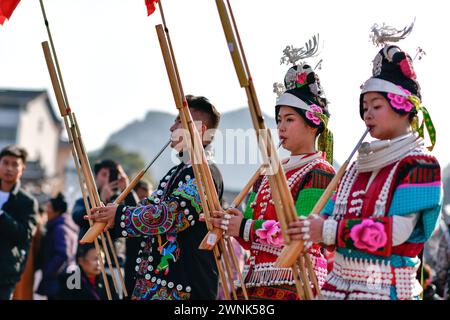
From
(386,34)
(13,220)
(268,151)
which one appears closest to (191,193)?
(268,151)

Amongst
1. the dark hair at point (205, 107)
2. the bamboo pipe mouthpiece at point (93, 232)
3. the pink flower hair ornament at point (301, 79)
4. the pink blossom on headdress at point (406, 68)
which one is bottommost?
the bamboo pipe mouthpiece at point (93, 232)

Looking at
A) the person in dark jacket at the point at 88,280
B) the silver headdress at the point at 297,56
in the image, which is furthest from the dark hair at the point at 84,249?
the silver headdress at the point at 297,56

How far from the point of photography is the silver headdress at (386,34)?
12.5ft

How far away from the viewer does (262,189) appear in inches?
168

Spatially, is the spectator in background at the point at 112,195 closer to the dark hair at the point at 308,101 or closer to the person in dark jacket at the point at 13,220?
the person in dark jacket at the point at 13,220

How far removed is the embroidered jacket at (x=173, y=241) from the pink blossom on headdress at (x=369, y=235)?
126cm

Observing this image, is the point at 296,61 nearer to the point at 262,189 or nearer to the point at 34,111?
the point at 262,189

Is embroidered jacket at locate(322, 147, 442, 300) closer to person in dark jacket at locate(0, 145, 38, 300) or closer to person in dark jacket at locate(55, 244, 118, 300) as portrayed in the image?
person in dark jacket at locate(55, 244, 118, 300)

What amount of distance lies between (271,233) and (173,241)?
2.46ft

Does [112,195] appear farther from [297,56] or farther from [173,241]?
[297,56]

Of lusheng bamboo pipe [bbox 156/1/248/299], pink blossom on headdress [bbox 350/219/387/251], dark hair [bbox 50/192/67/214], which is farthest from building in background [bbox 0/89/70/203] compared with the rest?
pink blossom on headdress [bbox 350/219/387/251]

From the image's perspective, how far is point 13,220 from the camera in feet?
21.5

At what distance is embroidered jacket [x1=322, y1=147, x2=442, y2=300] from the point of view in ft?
10.6

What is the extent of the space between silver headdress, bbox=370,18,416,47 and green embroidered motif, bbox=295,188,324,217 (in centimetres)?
78
